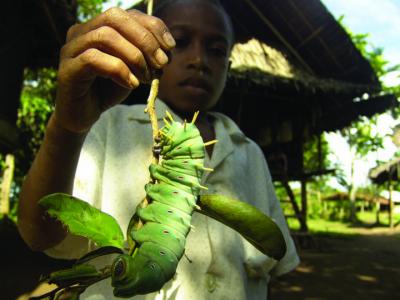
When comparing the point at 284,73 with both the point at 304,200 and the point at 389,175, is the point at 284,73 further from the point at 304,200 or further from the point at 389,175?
the point at 389,175

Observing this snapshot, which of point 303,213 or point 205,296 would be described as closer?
point 205,296

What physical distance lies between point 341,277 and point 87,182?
7.11 metres

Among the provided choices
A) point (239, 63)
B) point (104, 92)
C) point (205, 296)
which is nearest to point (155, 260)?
point (104, 92)

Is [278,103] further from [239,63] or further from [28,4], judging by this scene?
[28,4]

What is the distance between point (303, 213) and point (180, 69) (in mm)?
8087

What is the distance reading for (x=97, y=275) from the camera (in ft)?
2.13

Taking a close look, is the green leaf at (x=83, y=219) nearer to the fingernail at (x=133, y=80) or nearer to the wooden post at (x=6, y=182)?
the fingernail at (x=133, y=80)

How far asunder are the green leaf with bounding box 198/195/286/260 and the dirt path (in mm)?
5278

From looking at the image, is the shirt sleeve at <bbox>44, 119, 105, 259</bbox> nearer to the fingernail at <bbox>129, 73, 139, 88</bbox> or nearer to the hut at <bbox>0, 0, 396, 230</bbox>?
the fingernail at <bbox>129, 73, 139, 88</bbox>

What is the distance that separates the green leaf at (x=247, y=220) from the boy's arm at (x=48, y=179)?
505mm

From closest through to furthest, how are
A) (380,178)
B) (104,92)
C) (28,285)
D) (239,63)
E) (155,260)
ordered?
(155,260) → (104,92) → (28,285) → (239,63) → (380,178)

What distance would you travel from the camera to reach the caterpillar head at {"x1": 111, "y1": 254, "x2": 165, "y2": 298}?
23.1 inches

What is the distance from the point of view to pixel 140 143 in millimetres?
1632

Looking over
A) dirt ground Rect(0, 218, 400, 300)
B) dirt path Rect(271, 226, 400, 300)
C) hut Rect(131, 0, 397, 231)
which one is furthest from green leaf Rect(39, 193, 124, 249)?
dirt path Rect(271, 226, 400, 300)
